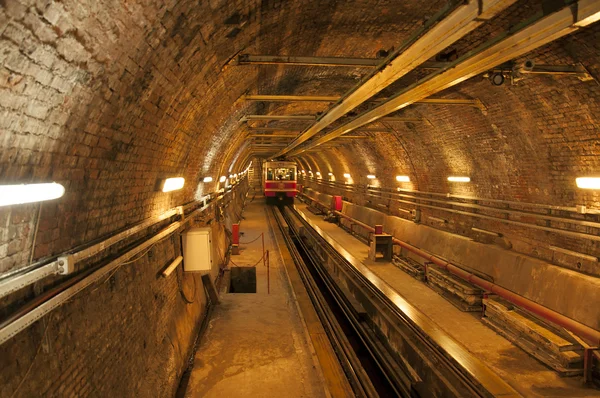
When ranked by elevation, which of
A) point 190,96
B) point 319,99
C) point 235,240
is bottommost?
point 235,240

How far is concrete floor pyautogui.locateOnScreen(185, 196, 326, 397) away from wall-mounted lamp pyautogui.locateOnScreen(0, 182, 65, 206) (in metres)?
4.65

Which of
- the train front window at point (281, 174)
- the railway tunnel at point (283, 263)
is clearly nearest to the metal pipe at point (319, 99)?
the railway tunnel at point (283, 263)

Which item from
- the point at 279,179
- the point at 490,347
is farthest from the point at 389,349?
the point at 279,179

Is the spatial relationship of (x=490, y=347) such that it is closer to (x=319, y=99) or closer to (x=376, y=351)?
(x=376, y=351)

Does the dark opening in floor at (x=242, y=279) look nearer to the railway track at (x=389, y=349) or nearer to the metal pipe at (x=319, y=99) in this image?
the railway track at (x=389, y=349)

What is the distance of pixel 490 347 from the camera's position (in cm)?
754

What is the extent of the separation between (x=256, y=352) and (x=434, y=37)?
20.3 ft

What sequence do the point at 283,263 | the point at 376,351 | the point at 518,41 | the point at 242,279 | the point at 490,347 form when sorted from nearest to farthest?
the point at 518,41
the point at 490,347
the point at 376,351
the point at 242,279
the point at 283,263

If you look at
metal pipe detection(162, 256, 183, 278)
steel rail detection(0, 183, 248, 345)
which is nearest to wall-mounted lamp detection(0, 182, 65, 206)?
steel rail detection(0, 183, 248, 345)

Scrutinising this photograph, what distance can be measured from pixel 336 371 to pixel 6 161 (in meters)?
5.98

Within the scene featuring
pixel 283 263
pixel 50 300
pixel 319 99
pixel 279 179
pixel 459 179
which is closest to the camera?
pixel 50 300

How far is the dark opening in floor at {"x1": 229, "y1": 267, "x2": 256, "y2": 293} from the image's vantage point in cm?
1368

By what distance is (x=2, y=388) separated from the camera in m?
2.77

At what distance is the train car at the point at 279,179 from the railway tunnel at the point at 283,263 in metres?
18.7
